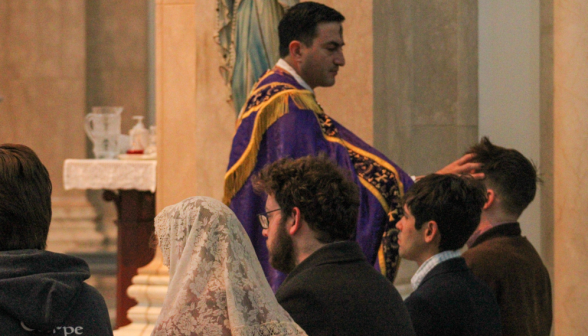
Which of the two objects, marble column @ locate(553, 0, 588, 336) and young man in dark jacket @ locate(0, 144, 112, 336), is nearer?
young man in dark jacket @ locate(0, 144, 112, 336)

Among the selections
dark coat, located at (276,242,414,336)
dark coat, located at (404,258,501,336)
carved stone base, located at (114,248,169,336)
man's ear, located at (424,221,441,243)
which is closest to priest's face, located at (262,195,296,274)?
dark coat, located at (276,242,414,336)

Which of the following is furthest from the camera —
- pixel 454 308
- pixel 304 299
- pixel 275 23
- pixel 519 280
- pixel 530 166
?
pixel 275 23

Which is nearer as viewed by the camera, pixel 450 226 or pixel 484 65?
pixel 450 226

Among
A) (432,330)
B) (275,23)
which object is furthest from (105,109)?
(432,330)

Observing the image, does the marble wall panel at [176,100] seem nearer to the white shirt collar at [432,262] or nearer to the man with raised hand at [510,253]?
the man with raised hand at [510,253]

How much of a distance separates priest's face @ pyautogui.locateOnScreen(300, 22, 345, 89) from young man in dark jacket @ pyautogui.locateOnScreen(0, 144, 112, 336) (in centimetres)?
206

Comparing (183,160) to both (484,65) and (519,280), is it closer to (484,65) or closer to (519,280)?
(484,65)

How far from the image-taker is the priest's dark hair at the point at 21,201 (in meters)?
1.91

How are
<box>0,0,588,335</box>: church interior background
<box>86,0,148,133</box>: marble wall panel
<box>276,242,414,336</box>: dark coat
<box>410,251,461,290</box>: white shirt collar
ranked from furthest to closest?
<box>86,0,148,133</box>: marble wall panel
<box>0,0,588,335</box>: church interior background
<box>410,251,461,290</box>: white shirt collar
<box>276,242,414,336</box>: dark coat

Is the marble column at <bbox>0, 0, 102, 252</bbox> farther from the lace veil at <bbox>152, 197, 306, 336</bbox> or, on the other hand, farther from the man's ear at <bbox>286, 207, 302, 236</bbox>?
the lace veil at <bbox>152, 197, 306, 336</bbox>

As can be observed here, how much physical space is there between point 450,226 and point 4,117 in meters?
8.59

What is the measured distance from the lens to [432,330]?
2.62 m

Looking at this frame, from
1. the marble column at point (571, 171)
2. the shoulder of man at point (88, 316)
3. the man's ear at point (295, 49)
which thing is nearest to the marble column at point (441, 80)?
the marble column at point (571, 171)

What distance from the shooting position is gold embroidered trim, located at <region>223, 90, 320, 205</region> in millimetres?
3809
